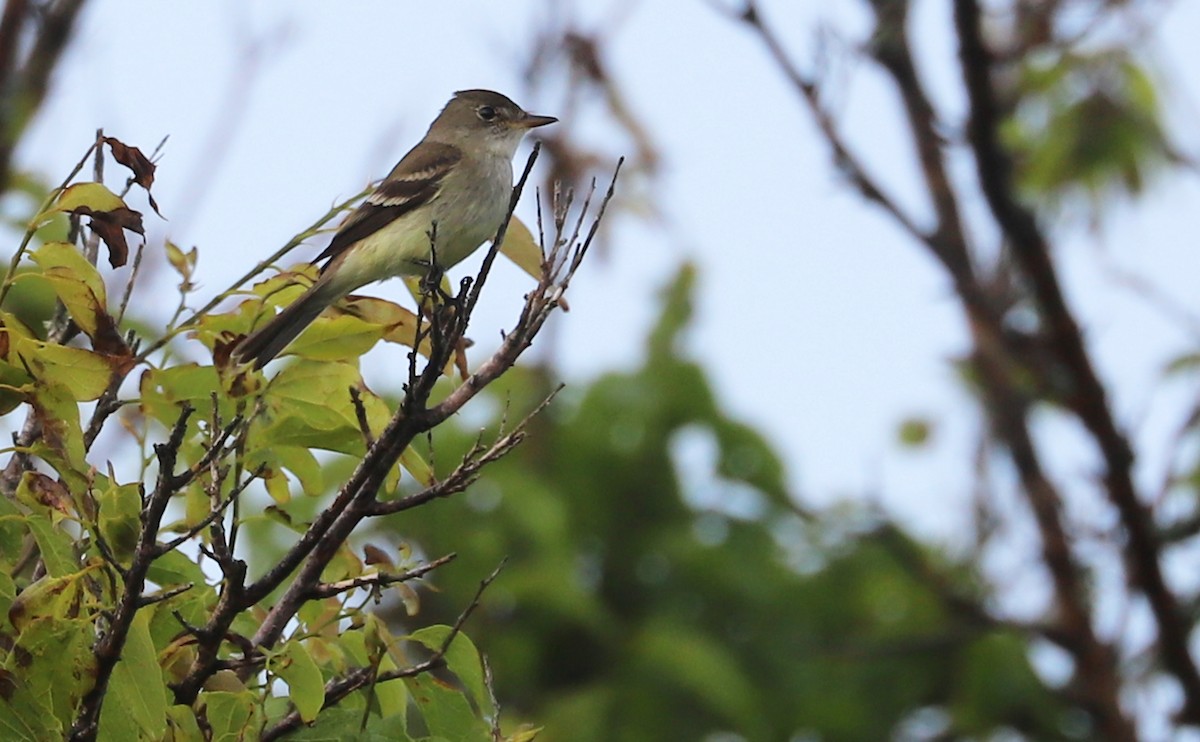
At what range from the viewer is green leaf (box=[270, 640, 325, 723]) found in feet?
8.41

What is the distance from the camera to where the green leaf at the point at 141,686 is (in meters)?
2.45

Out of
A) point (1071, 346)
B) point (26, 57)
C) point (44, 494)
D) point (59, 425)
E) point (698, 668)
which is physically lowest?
point (698, 668)

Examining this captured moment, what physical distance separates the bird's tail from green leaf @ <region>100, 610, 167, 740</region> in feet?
1.94

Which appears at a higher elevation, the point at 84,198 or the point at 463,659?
the point at 84,198

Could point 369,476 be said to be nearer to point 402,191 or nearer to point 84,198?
point 84,198

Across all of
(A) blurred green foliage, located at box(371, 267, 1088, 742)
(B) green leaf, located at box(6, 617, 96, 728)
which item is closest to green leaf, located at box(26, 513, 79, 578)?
(B) green leaf, located at box(6, 617, 96, 728)

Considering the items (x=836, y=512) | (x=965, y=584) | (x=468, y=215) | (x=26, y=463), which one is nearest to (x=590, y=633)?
(x=836, y=512)

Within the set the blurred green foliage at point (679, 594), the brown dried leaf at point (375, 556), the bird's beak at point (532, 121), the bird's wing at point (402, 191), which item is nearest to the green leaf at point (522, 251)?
the brown dried leaf at point (375, 556)

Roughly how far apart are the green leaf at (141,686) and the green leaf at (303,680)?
0.20 meters

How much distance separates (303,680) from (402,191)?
135 inches

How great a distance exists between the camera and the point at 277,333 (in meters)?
3.46

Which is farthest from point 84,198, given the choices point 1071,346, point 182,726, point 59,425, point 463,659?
point 1071,346

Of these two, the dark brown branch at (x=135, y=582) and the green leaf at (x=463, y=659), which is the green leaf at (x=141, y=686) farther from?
the green leaf at (x=463, y=659)

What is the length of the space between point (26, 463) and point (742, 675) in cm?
681
